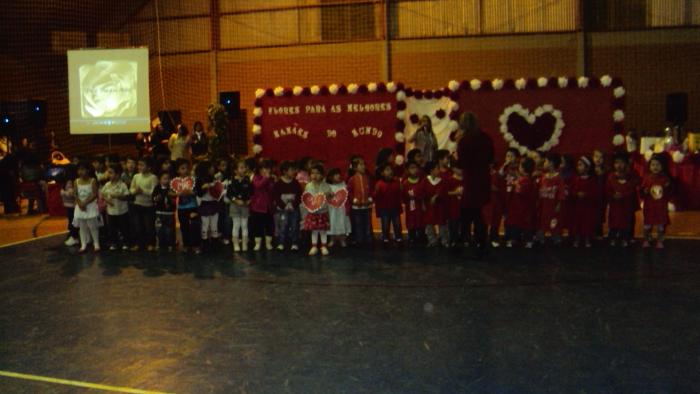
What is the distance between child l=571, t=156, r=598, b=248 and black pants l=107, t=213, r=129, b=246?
5.24m

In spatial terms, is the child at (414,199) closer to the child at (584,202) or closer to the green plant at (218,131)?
the child at (584,202)

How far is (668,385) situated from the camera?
397 centimetres

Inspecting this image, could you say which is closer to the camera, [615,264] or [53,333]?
[53,333]

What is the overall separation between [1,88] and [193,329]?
648 inches

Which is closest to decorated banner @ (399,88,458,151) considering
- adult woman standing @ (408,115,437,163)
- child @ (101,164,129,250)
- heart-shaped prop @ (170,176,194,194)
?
adult woman standing @ (408,115,437,163)

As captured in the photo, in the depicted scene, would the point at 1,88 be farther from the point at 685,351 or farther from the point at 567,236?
the point at 685,351

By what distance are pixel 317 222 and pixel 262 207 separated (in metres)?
0.69

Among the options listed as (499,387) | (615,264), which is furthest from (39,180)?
(499,387)

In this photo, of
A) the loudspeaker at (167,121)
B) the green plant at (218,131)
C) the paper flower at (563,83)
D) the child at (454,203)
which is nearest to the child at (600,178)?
the child at (454,203)

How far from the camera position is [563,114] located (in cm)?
1209

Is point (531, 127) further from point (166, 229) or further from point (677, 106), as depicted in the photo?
point (166, 229)

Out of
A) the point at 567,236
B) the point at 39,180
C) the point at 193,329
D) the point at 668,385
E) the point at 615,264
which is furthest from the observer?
the point at 39,180

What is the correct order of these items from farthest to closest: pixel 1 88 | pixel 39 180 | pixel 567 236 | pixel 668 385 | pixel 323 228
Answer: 1. pixel 1 88
2. pixel 39 180
3. pixel 567 236
4. pixel 323 228
5. pixel 668 385

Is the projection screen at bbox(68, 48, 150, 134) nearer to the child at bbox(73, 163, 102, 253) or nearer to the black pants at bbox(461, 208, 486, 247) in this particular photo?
the child at bbox(73, 163, 102, 253)
